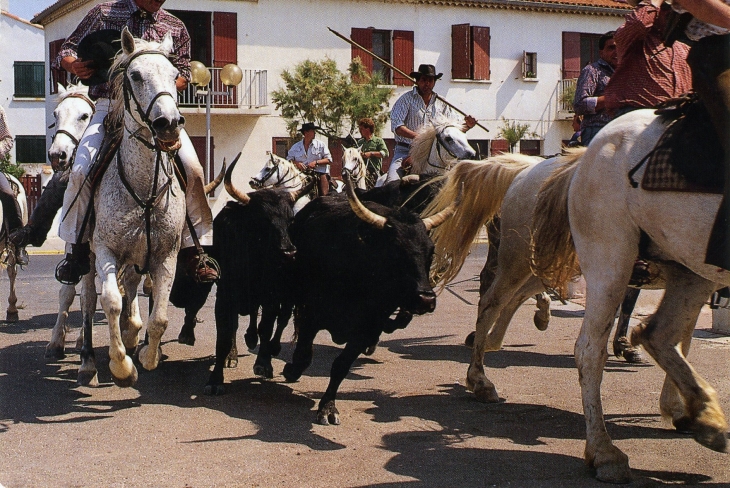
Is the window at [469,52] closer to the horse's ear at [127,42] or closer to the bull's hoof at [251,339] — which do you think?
the bull's hoof at [251,339]

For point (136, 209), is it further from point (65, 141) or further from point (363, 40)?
point (363, 40)

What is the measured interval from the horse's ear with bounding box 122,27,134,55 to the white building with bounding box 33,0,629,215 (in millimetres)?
21648

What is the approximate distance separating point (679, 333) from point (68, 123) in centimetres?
628

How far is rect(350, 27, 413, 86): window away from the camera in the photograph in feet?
102

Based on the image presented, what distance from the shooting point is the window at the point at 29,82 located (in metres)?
40.2

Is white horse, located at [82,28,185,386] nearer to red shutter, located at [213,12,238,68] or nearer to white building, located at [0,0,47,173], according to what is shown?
red shutter, located at [213,12,238,68]

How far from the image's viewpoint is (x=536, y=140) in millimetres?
32344

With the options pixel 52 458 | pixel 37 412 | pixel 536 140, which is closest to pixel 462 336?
pixel 37 412

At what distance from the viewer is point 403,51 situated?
1251 inches

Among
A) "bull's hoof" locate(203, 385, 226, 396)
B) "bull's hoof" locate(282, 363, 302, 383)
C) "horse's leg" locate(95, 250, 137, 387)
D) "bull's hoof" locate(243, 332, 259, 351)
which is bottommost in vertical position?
"bull's hoof" locate(203, 385, 226, 396)

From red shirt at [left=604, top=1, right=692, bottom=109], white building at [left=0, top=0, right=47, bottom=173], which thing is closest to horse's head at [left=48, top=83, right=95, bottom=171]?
red shirt at [left=604, top=1, right=692, bottom=109]

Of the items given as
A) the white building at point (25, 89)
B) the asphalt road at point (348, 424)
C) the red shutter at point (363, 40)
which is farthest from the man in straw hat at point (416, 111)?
the white building at point (25, 89)

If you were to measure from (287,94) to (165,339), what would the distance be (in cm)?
1897

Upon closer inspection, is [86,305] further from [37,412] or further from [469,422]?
[469,422]
